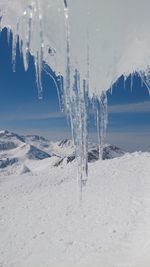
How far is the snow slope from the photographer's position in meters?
16.3

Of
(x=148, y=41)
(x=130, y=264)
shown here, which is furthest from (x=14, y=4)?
(x=130, y=264)

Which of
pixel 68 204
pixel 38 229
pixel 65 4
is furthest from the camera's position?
pixel 68 204

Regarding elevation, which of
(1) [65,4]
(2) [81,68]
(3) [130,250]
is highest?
(1) [65,4]

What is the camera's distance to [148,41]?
1334cm

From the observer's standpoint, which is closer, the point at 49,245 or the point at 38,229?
the point at 49,245

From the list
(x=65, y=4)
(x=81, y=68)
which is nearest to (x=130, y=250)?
(x=81, y=68)

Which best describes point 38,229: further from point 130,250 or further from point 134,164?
point 134,164

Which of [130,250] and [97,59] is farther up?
[97,59]

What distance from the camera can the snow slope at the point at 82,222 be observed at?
16.3m

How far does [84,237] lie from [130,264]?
4.63m

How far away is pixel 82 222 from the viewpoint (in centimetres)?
2106

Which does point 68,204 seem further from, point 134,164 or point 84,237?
point 134,164

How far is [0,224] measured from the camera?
22.9 metres

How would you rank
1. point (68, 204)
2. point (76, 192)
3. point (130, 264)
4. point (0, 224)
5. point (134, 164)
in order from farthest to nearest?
point (134, 164)
point (76, 192)
point (68, 204)
point (0, 224)
point (130, 264)
